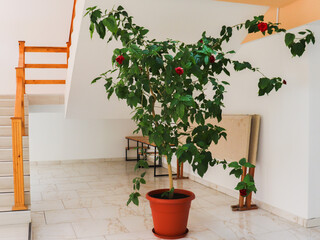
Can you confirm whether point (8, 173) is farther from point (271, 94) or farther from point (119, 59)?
point (271, 94)

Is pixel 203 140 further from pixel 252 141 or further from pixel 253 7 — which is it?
pixel 253 7

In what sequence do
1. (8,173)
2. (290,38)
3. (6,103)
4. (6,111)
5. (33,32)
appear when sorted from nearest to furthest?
(290,38) → (8,173) → (6,111) → (6,103) → (33,32)

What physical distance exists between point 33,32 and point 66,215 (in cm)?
488

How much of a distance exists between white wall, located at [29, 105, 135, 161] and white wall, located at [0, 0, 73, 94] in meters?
0.84

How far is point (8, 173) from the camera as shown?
14.8 feet

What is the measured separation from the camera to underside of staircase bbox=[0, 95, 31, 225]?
380cm

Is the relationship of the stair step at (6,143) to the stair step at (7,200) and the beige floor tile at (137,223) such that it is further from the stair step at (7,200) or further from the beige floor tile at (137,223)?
the beige floor tile at (137,223)

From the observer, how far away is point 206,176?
5.89 metres

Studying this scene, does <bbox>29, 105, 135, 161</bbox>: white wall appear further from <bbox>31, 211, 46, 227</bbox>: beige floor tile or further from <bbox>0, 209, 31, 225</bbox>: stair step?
<bbox>0, 209, 31, 225</bbox>: stair step

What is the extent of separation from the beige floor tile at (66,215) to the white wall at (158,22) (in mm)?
Answer: 1753

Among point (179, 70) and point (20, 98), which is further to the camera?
point (20, 98)

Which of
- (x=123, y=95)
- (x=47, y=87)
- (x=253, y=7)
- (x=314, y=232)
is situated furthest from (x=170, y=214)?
(x=47, y=87)

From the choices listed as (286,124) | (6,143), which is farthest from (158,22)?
(6,143)

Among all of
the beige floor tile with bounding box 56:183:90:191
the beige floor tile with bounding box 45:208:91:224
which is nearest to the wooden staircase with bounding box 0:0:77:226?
the beige floor tile with bounding box 45:208:91:224
